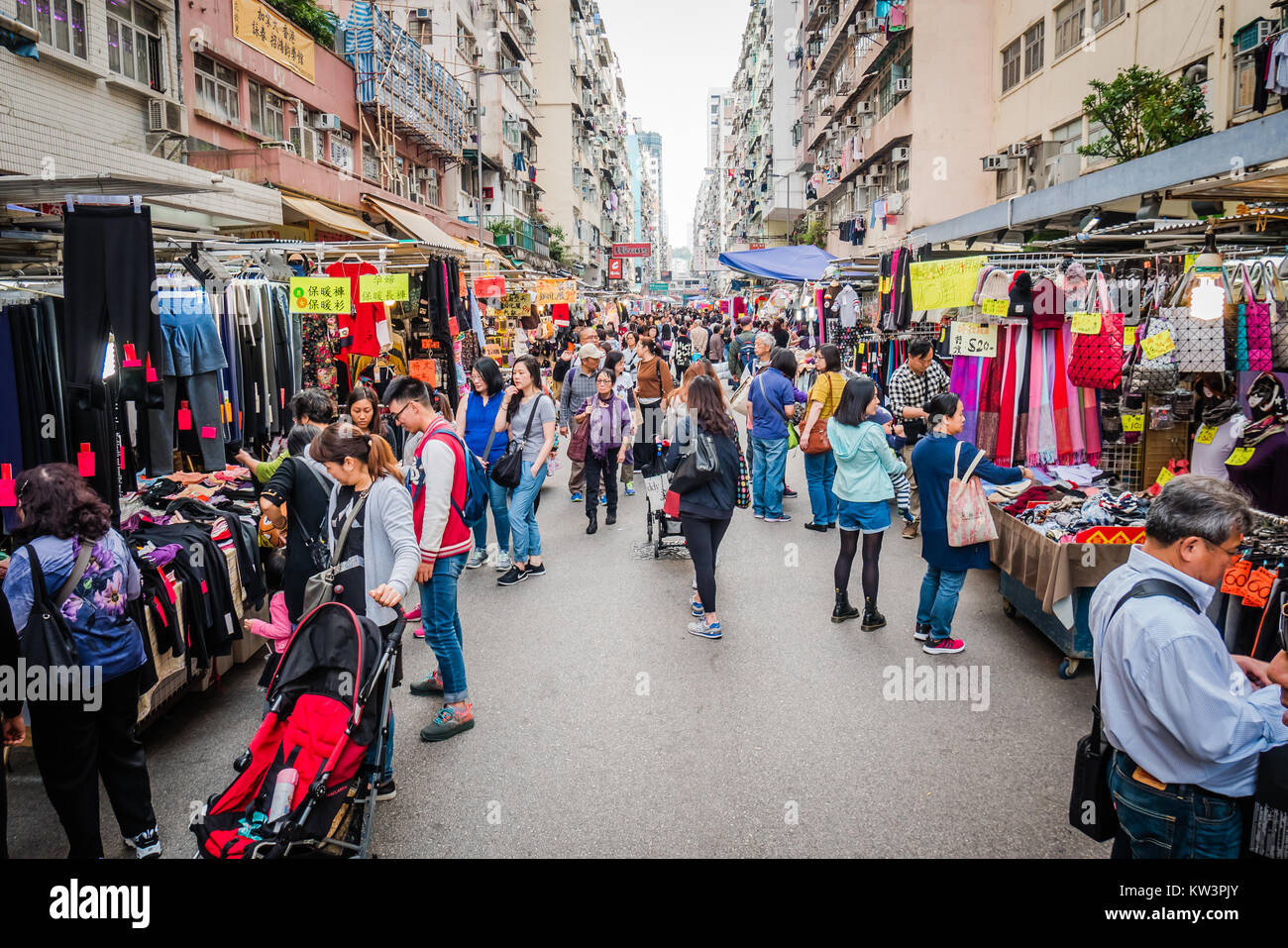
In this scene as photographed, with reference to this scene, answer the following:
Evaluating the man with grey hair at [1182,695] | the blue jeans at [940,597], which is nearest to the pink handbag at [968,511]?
the blue jeans at [940,597]

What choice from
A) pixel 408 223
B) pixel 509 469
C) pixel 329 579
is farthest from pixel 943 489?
pixel 408 223

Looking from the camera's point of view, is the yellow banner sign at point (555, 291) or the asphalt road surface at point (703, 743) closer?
the asphalt road surface at point (703, 743)

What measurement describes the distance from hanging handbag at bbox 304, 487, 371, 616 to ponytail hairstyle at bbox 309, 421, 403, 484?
0.15m

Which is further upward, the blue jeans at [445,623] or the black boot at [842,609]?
the blue jeans at [445,623]

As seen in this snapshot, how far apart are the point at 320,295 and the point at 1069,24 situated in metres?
18.4

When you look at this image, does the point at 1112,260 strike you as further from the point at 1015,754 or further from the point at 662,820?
the point at 662,820

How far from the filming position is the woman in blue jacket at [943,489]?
5.73 m

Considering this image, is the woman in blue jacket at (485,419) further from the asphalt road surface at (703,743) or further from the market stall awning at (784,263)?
the market stall awning at (784,263)

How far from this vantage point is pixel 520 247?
35094mm

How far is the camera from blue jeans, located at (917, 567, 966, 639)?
19.3 feet

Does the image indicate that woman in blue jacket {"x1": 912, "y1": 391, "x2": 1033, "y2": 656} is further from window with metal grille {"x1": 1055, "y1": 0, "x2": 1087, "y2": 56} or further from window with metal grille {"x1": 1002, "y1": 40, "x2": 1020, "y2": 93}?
window with metal grille {"x1": 1002, "y1": 40, "x2": 1020, "y2": 93}

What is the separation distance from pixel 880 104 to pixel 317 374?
2589 cm

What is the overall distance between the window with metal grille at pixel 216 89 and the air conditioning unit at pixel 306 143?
165cm
